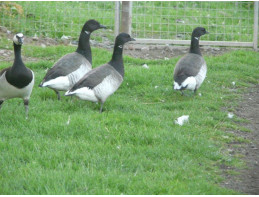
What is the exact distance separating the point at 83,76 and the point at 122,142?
2.00 meters

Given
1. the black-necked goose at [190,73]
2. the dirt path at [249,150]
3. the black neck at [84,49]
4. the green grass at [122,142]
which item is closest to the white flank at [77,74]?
the green grass at [122,142]

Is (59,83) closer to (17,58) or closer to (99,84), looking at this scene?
(99,84)

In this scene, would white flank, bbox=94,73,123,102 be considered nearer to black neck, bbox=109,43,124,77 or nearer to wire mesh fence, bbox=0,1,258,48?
black neck, bbox=109,43,124,77

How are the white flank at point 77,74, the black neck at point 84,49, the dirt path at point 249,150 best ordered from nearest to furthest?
the dirt path at point 249,150
the white flank at point 77,74
the black neck at point 84,49

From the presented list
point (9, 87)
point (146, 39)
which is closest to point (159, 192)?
point (9, 87)

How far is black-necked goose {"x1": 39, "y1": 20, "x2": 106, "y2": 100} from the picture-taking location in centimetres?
782

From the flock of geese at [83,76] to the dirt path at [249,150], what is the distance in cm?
102

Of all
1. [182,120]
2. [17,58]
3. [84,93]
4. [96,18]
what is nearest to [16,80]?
[17,58]

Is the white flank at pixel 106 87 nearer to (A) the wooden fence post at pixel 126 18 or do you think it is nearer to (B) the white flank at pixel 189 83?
(B) the white flank at pixel 189 83

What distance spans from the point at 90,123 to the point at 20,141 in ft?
3.41

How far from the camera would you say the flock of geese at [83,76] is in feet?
22.6

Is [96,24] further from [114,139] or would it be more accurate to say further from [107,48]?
[114,139]

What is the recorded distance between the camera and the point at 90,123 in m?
6.59

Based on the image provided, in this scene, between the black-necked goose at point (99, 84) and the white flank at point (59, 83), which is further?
the white flank at point (59, 83)
